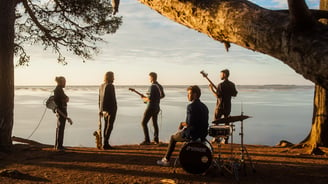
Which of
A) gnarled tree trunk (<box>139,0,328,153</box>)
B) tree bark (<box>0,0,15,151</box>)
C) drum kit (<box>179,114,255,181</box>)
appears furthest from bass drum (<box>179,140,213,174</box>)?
tree bark (<box>0,0,15,151</box>)

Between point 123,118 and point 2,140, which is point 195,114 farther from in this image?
point 123,118

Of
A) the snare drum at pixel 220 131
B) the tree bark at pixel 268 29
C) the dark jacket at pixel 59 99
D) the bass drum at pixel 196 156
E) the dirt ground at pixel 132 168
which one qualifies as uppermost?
the tree bark at pixel 268 29

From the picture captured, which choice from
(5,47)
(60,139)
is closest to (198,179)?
(60,139)

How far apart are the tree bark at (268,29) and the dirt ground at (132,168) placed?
4.50 meters

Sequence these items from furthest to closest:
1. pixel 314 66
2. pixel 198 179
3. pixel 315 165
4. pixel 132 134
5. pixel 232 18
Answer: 1. pixel 132 134
2. pixel 315 165
3. pixel 198 179
4. pixel 232 18
5. pixel 314 66

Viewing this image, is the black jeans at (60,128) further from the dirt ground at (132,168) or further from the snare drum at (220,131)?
the snare drum at (220,131)

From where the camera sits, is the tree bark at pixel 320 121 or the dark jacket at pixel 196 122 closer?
the dark jacket at pixel 196 122

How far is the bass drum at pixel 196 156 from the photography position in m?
6.13

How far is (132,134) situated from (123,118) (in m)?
5.13

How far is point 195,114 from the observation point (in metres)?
6.40

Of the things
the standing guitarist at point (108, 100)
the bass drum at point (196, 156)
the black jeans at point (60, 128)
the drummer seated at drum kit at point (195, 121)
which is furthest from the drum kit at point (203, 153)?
the black jeans at point (60, 128)

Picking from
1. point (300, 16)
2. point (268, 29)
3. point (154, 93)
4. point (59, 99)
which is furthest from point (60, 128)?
point (300, 16)

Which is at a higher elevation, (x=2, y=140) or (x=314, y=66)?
(x=314, y=66)

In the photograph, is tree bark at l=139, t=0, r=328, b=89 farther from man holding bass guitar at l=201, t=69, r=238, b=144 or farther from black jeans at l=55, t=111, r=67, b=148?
man holding bass guitar at l=201, t=69, r=238, b=144
